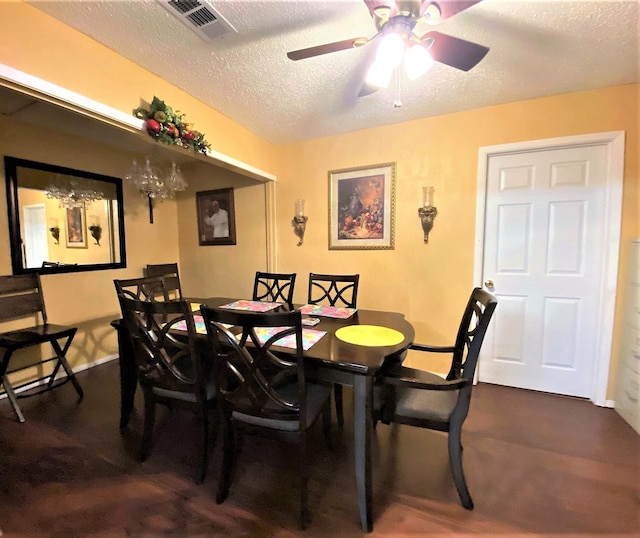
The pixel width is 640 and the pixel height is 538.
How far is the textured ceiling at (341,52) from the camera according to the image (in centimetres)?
152

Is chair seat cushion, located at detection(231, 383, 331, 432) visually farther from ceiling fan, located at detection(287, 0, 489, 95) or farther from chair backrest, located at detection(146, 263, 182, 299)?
chair backrest, located at detection(146, 263, 182, 299)

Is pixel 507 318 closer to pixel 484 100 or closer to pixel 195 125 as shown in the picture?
pixel 484 100

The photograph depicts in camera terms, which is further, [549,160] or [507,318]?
[507,318]

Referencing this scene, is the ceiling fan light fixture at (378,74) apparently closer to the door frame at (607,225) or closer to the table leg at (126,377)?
the door frame at (607,225)

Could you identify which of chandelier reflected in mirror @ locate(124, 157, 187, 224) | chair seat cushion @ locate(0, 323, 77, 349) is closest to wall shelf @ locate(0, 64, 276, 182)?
chandelier reflected in mirror @ locate(124, 157, 187, 224)

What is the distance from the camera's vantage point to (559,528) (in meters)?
1.34

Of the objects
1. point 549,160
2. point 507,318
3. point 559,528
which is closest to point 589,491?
point 559,528

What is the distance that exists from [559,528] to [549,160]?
2422 millimetres

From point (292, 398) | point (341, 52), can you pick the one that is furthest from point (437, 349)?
point (341, 52)

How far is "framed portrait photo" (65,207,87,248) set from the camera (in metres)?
2.90

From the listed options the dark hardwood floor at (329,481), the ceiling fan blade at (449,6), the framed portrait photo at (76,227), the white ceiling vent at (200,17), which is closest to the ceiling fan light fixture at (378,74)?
the ceiling fan blade at (449,6)

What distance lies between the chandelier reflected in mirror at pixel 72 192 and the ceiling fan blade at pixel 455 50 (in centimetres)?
328

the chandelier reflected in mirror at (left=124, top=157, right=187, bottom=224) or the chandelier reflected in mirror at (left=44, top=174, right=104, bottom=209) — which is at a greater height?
the chandelier reflected in mirror at (left=124, top=157, right=187, bottom=224)

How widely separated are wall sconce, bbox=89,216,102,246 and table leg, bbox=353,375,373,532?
3.21 metres
